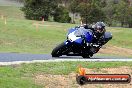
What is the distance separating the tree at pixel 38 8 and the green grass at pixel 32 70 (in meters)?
49.4

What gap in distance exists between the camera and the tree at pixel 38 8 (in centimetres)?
6362

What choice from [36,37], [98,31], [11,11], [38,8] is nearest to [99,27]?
[98,31]

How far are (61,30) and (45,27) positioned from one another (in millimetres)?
2073

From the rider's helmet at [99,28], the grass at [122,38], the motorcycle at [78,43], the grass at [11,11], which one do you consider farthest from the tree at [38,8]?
the rider's helmet at [99,28]

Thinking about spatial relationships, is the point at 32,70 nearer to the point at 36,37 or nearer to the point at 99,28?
the point at 99,28

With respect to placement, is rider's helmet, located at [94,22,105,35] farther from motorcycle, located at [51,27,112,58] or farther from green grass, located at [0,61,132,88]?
green grass, located at [0,61,132,88]

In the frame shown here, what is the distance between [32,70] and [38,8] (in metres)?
51.6

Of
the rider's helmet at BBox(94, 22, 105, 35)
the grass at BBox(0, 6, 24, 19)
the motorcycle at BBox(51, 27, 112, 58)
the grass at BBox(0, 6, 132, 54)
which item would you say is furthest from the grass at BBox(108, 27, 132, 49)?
the grass at BBox(0, 6, 24, 19)

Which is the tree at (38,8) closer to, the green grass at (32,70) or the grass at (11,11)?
the grass at (11,11)

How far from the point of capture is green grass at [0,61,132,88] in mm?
11069

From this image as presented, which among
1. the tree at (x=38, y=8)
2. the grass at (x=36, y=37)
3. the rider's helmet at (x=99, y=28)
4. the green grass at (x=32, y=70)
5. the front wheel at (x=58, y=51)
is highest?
the rider's helmet at (x=99, y=28)

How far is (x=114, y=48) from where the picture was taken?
37531mm

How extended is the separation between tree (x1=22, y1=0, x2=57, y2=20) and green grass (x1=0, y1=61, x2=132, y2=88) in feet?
162

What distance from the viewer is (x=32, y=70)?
1270 centimetres
